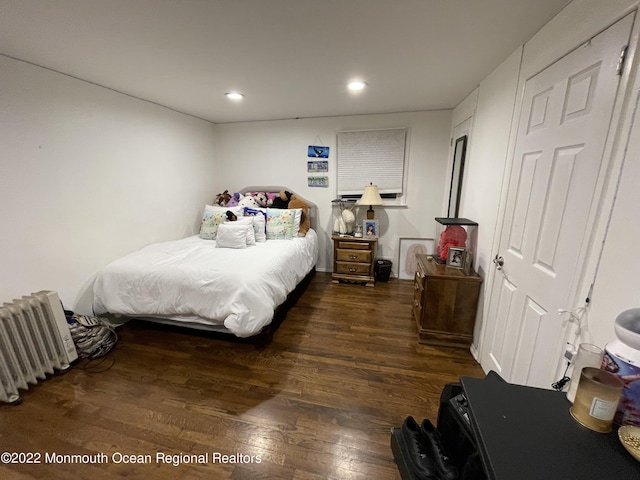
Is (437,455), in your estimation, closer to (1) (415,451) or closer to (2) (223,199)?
(1) (415,451)

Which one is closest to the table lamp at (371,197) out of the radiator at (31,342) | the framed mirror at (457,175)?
the framed mirror at (457,175)

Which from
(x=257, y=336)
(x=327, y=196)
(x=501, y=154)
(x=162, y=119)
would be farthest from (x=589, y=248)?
(x=162, y=119)

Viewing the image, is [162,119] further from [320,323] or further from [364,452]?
[364,452]

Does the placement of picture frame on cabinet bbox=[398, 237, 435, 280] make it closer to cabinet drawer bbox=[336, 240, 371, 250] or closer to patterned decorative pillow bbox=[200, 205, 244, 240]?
cabinet drawer bbox=[336, 240, 371, 250]

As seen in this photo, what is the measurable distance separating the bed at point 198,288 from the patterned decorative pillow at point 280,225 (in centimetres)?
70

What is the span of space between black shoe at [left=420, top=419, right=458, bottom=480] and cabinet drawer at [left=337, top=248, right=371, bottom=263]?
2.43 meters

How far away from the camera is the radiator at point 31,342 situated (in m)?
1.64

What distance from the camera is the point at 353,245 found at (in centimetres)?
350

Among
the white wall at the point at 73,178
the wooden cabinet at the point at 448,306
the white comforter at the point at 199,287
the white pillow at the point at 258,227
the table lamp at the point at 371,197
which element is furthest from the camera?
the table lamp at the point at 371,197

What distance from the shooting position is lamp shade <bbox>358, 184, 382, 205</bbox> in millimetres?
3369

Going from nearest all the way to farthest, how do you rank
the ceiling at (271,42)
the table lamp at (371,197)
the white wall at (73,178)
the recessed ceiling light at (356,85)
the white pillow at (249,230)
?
the ceiling at (271,42) → the white wall at (73,178) → the recessed ceiling light at (356,85) → the white pillow at (249,230) → the table lamp at (371,197)

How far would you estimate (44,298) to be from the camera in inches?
71.5

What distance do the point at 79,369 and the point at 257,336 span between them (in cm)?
133

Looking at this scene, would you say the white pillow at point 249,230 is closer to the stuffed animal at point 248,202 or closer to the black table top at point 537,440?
the stuffed animal at point 248,202
